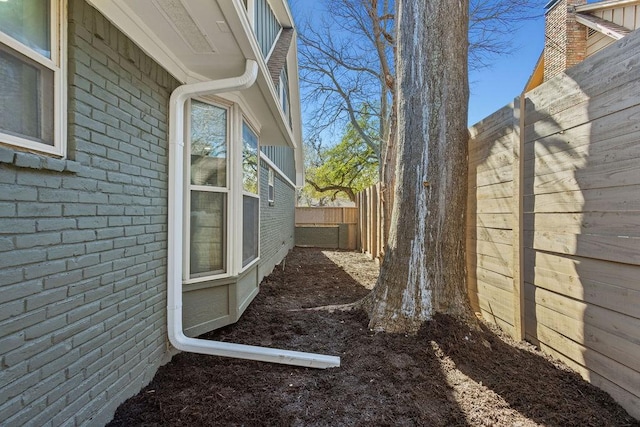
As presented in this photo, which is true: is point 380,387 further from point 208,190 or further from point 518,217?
point 208,190

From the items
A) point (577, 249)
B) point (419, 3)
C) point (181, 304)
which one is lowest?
point (181, 304)

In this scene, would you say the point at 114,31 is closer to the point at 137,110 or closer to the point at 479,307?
the point at 137,110

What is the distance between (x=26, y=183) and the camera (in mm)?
1519

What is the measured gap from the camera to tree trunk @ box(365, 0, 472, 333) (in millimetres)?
3283

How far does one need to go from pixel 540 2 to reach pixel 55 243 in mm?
12967

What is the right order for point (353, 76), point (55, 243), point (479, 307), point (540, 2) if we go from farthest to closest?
1. point (353, 76)
2. point (540, 2)
3. point (479, 307)
4. point (55, 243)

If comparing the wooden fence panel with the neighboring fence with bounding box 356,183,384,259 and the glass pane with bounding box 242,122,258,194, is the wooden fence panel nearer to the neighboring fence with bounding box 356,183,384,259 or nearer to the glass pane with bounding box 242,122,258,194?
the glass pane with bounding box 242,122,258,194

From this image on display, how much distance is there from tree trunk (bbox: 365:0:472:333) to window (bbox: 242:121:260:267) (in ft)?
6.13

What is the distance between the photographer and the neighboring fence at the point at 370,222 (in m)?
8.62

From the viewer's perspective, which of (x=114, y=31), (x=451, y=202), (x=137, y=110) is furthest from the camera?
(x=451, y=202)

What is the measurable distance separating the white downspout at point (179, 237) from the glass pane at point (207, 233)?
1.11 feet

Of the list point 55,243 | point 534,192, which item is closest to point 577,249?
point 534,192

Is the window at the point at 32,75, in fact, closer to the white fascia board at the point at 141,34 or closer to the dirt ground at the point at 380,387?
the white fascia board at the point at 141,34

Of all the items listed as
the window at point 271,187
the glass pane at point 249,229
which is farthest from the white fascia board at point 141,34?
the window at point 271,187
